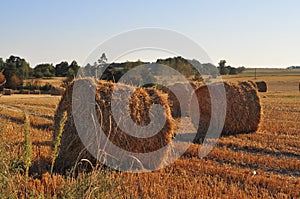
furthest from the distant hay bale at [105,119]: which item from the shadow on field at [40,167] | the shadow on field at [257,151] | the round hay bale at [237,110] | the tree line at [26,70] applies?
the tree line at [26,70]

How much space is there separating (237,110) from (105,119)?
22.6 ft

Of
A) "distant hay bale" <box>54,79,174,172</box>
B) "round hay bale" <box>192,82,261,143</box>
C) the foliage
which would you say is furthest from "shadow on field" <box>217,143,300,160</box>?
the foliage

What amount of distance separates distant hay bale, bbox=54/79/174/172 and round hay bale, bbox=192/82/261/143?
5003 mm

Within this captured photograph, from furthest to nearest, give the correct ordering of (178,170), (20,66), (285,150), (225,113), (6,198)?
(20,66) < (225,113) < (285,150) < (178,170) < (6,198)

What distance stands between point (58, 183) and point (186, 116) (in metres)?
10.0

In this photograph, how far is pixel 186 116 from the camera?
15.3 m

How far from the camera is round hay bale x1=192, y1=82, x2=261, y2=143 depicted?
42.1 feet

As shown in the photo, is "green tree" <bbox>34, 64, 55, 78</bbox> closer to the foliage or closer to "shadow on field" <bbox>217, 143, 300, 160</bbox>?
the foliage

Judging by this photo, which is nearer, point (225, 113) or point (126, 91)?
point (126, 91)

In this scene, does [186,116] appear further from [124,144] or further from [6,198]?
[6,198]

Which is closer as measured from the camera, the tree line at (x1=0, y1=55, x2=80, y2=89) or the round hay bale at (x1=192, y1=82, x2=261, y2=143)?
the round hay bale at (x1=192, y1=82, x2=261, y2=143)

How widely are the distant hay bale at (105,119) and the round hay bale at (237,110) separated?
500cm

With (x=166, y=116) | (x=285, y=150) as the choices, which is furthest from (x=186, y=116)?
(x=166, y=116)

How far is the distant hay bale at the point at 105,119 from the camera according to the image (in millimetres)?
7078
